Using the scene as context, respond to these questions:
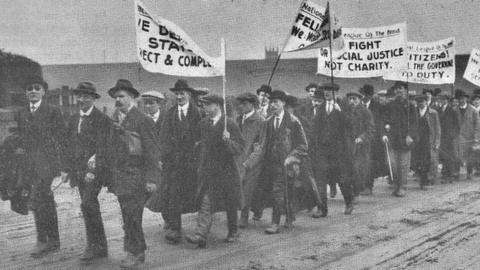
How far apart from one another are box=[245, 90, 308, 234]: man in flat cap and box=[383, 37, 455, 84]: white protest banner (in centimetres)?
595

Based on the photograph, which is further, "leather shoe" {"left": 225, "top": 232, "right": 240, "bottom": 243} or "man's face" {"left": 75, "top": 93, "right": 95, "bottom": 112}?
"leather shoe" {"left": 225, "top": 232, "right": 240, "bottom": 243}

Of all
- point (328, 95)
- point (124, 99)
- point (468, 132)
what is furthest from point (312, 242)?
point (468, 132)

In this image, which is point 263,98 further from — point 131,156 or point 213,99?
point 131,156

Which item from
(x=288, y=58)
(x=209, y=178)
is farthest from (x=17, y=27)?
(x=288, y=58)

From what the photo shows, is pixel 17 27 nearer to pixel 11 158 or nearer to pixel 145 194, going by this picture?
pixel 11 158

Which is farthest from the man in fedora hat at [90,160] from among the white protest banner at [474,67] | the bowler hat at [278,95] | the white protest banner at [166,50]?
the white protest banner at [474,67]

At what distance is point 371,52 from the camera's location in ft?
36.1

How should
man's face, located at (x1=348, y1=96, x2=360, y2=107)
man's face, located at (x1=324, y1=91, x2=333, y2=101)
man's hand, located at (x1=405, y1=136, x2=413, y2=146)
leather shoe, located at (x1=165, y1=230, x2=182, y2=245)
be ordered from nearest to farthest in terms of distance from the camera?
leather shoe, located at (x1=165, y1=230, x2=182, y2=245), man's face, located at (x1=324, y1=91, x2=333, y2=101), man's face, located at (x1=348, y1=96, x2=360, y2=107), man's hand, located at (x1=405, y1=136, x2=413, y2=146)

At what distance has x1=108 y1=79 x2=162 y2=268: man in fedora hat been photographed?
5.88 metres

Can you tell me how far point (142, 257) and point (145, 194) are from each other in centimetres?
63

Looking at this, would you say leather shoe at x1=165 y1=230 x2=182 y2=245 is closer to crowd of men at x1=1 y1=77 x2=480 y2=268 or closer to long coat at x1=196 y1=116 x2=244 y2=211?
crowd of men at x1=1 y1=77 x2=480 y2=268

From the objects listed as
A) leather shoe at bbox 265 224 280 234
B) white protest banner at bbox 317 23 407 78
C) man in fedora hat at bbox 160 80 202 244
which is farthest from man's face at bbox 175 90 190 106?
white protest banner at bbox 317 23 407 78

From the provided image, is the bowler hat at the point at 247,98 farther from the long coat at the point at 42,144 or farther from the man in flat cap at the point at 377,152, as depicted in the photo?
the man in flat cap at the point at 377,152

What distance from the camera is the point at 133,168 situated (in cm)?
596
